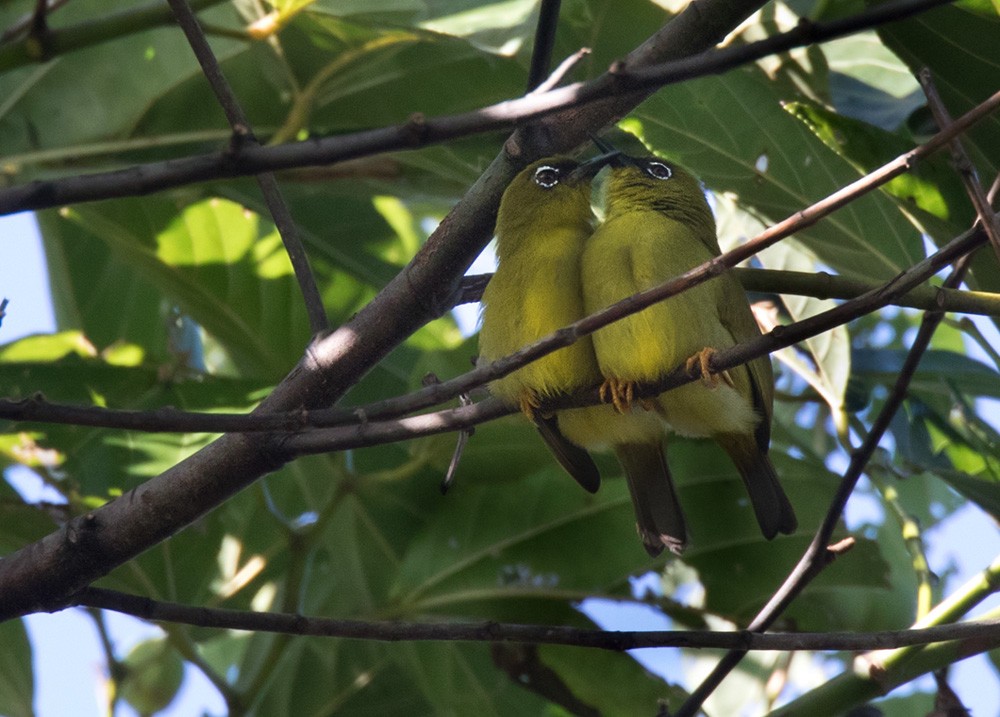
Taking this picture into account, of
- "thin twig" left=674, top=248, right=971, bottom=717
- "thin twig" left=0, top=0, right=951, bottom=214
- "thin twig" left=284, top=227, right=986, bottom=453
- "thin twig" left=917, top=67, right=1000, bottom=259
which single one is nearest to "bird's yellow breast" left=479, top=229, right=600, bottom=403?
"thin twig" left=284, top=227, right=986, bottom=453

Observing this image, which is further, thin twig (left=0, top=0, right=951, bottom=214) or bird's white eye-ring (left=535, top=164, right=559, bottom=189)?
bird's white eye-ring (left=535, top=164, right=559, bottom=189)

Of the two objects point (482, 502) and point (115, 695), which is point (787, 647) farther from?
point (115, 695)

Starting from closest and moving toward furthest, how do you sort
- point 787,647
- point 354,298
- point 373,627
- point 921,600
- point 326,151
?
1. point 326,151
2. point 787,647
3. point 373,627
4. point 921,600
5. point 354,298

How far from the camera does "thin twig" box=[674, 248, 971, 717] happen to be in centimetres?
220

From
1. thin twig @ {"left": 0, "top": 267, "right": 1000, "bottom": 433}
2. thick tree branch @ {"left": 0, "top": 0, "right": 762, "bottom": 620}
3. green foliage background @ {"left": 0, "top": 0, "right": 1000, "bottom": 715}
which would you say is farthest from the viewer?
green foliage background @ {"left": 0, "top": 0, "right": 1000, "bottom": 715}

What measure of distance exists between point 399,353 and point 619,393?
1.51m

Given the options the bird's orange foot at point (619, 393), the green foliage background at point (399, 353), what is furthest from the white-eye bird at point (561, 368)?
the green foliage background at point (399, 353)

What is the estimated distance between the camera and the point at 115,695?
11.3 ft

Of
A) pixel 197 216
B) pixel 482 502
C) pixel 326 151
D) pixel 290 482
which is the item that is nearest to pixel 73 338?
pixel 197 216

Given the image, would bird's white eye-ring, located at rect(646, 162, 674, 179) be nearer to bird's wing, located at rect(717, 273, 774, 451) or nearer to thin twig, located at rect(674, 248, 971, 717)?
bird's wing, located at rect(717, 273, 774, 451)

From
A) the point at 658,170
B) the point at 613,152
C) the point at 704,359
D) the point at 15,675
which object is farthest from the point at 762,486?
the point at 15,675

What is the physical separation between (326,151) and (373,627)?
1.13 metres

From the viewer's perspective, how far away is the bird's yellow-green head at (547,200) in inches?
136

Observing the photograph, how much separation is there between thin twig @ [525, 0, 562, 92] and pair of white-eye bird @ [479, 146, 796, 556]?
0.74m
